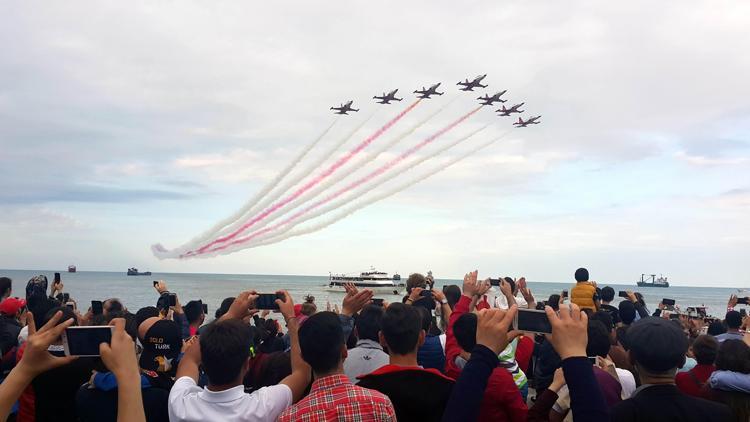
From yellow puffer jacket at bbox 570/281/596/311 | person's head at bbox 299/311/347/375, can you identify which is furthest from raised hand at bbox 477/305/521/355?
yellow puffer jacket at bbox 570/281/596/311

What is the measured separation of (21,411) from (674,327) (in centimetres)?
557

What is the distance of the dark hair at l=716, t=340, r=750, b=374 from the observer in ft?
17.9

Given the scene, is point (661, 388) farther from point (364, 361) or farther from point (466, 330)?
point (364, 361)

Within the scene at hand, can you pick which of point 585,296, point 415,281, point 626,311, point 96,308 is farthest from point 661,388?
point 96,308

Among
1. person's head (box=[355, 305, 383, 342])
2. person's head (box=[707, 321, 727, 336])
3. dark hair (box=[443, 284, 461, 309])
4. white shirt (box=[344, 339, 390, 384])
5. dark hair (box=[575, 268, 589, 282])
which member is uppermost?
dark hair (box=[575, 268, 589, 282])

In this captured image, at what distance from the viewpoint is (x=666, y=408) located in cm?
337

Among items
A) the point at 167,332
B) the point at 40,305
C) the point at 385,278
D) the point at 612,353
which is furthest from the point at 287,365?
the point at 385,278

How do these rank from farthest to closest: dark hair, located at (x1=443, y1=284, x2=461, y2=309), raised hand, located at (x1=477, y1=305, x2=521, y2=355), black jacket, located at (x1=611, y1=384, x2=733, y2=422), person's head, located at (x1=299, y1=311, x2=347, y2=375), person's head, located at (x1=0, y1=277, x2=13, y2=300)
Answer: person's head, located at (x1=0, y1=277, x2=13, y2=300), dark hair, located at (x1=443, y1=284, x2=461, y2=309), person's head, located at (x1=299, y1=311, x2=347, y2=375), black jacket, located at (x1=611, y1=384, x2=733, y2=422), raised hand, located at (x1=477, y1=305, x2=521, y2=355)

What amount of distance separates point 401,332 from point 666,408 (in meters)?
1.79

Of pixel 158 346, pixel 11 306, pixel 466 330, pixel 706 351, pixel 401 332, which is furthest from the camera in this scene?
pixel 11 306

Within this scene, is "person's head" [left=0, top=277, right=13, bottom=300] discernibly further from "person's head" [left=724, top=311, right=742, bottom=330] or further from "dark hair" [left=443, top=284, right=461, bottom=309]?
"person's head" [left=724, top=311, right=742, bottom=330]

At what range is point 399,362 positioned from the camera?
4.25 metres

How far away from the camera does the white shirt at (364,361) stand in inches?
204

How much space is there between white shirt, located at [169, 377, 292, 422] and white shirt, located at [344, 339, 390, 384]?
4.61ft
